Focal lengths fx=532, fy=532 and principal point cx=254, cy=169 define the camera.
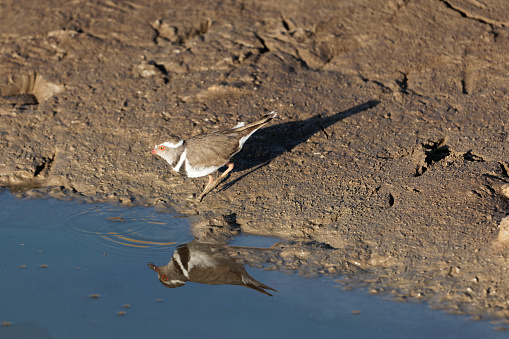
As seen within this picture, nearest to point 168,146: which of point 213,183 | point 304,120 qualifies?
point 213,183

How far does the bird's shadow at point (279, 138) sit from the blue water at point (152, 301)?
51.3 inches

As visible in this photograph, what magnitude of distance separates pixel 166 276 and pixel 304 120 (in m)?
3.05

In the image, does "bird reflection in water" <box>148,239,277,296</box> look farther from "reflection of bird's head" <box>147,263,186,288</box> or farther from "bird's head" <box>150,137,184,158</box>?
"bird's head" <box>150,137,184,158</box>

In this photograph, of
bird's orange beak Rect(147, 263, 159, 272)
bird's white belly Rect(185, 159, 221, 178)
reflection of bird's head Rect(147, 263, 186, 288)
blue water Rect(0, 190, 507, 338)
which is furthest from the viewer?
bird's white belly Rect(185, 159, 221, 178)

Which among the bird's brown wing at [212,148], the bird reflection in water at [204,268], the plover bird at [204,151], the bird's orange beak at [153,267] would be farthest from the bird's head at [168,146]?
the bird's orange beak at [153,267]

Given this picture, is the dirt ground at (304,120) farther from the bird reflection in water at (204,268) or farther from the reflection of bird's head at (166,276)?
the reflection of bird's head at (166,276)

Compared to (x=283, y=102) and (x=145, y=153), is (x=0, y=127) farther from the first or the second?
(x=283, y=102)

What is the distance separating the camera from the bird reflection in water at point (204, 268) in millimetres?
5086

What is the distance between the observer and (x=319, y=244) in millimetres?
5465

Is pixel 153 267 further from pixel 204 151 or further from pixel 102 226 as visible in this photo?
pixel 204 151

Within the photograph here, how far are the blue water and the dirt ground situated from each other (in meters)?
0.27

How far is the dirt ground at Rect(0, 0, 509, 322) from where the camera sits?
532 cm

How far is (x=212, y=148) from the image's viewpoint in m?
6.18

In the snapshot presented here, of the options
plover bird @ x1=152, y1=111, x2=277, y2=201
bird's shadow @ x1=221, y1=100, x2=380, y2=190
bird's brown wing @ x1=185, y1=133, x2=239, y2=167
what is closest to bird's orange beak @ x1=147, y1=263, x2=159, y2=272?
plover bird @ x1=152, y1=111, x2=277, y2=201
